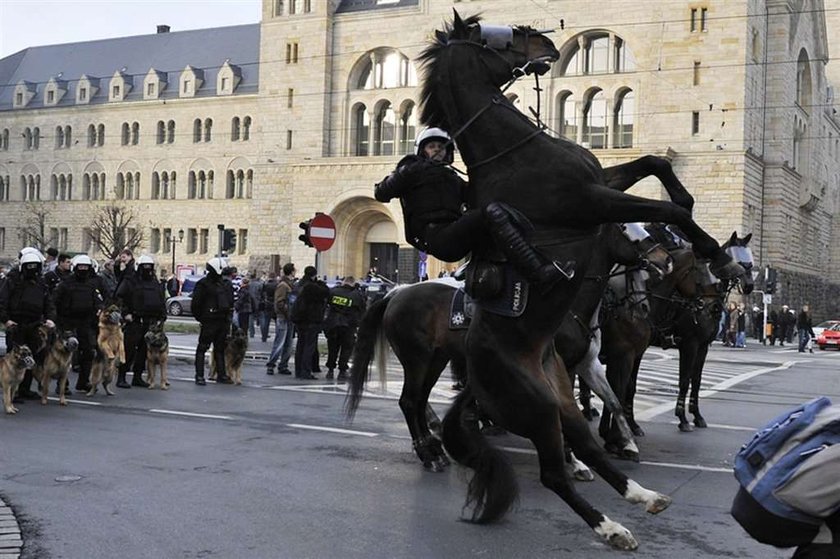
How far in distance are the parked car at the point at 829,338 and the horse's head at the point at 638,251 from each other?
36418 mm

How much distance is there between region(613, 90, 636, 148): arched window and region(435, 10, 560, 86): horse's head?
1832 inches

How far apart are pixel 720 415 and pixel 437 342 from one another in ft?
20.2

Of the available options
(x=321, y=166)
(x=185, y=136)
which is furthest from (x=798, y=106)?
(x=185, y=136)

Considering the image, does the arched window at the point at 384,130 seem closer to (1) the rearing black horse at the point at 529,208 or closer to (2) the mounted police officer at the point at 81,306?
(2) the mounted police officer at the point at 81,306

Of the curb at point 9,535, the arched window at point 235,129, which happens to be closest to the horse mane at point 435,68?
the curb at point 9,535

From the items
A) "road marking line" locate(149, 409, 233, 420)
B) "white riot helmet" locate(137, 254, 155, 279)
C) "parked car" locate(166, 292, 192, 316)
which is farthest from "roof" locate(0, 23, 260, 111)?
"road marking line" locate(149, 409, 233, 420)

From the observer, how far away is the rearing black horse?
5.45 m

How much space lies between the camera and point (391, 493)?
764 cm

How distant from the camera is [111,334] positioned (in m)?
15.1

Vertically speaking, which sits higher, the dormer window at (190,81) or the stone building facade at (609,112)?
the dormer window at (190,81)

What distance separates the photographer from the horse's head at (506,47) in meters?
5.89

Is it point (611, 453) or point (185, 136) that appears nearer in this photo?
point (611, 453)

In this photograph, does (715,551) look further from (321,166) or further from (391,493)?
(321,166)

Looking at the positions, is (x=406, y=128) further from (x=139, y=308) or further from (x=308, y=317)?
(x=139, y=308)
